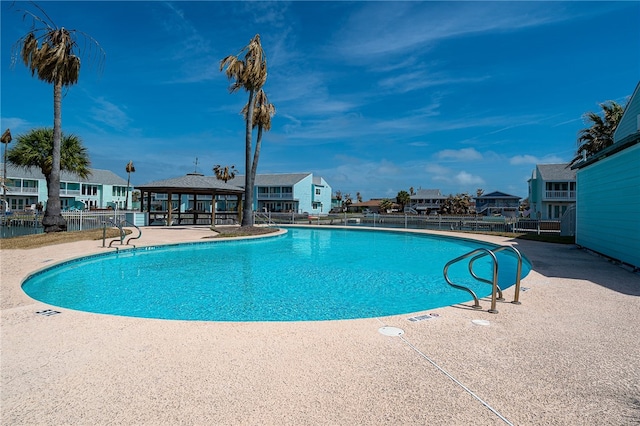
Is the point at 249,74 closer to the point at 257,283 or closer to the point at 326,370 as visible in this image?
the point at 257,283

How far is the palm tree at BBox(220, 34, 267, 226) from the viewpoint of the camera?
19031 mm

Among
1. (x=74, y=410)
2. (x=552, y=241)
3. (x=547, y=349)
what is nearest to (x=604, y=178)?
(x=552, y=241)

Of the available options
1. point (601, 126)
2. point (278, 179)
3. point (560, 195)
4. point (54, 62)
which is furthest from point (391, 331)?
point (278, 179)

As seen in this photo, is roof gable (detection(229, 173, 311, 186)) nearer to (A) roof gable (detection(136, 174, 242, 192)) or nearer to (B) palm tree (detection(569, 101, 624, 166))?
(A) roof gable (detection(136, 174, 242, 192))

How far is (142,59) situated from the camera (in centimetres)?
1920

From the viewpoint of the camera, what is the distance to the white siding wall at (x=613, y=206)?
28.0ft

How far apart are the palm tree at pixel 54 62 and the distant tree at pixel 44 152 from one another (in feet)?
19.3

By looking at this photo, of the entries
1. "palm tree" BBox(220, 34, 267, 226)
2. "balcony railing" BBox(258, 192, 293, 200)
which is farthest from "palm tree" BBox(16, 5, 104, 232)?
"balcony railing" BBox(258, 192, 293, 200)

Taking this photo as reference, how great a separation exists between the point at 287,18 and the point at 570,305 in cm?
1617

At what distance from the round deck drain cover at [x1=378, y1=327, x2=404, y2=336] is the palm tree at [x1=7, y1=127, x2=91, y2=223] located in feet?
77.6

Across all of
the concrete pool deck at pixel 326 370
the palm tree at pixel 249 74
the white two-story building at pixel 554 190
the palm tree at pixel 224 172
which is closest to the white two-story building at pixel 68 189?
the palm tree at pixel 224 172

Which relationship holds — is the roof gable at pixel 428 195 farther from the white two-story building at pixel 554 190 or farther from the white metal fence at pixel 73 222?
the white metal fence at pixel 73 222

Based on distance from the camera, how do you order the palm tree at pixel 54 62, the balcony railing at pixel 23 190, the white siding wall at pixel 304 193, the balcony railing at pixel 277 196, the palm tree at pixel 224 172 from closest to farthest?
the palm tree at pixel 54 62 → the balcony railing at pixel 23 190 → the balcony railing at pixel 277 196 → the white siding wall at pixel 304 193 → the palm tree at pixel 224 172

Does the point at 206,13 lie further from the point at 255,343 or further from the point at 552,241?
the point at 552,241
